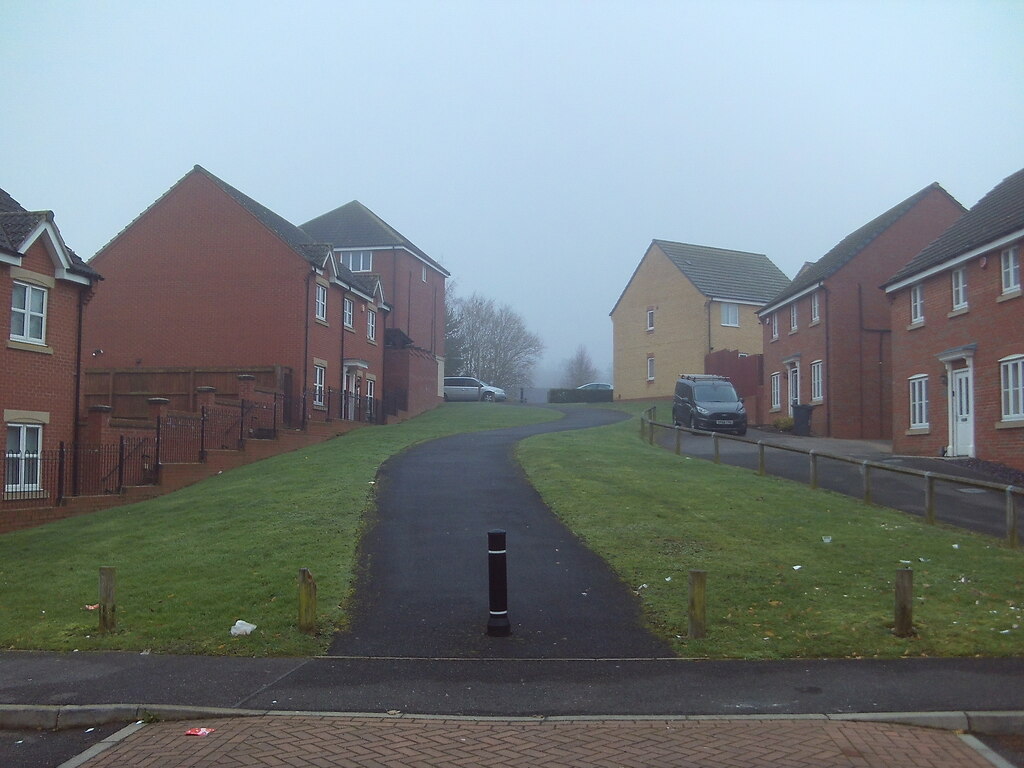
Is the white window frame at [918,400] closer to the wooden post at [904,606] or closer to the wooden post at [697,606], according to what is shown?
the wooden post at [904,606]

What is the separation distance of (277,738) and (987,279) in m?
22.6

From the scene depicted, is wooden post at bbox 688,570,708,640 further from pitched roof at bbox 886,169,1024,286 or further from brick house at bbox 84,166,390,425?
brick house at bbox 84,166,390,425

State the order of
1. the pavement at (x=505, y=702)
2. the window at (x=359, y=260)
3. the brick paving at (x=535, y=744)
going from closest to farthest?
1. the brick paving at (x=535, y=744)
2. the pavement at (x=505, y=702)
3. the window at (x=359, y=260)

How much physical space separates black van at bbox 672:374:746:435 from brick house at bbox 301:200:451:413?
43.7 feet

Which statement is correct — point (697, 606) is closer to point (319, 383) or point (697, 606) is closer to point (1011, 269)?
point (1011, 269)

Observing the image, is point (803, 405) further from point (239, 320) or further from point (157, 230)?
point (157, 230)

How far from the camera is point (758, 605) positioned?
1030 centimetres

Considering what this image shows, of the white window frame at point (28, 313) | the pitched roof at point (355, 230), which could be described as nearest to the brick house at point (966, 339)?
the white window frame at point (28, 313)

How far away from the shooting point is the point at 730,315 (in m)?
53.1

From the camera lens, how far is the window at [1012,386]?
21867mm

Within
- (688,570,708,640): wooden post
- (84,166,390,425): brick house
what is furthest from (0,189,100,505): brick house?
(688,570,708,640): wooden post

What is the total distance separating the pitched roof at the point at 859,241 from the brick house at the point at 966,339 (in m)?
6.38

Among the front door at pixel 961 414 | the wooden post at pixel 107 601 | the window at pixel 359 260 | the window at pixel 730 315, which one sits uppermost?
the window at pixel 359 260

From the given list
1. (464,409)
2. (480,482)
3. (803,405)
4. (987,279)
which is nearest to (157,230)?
(464,409)
